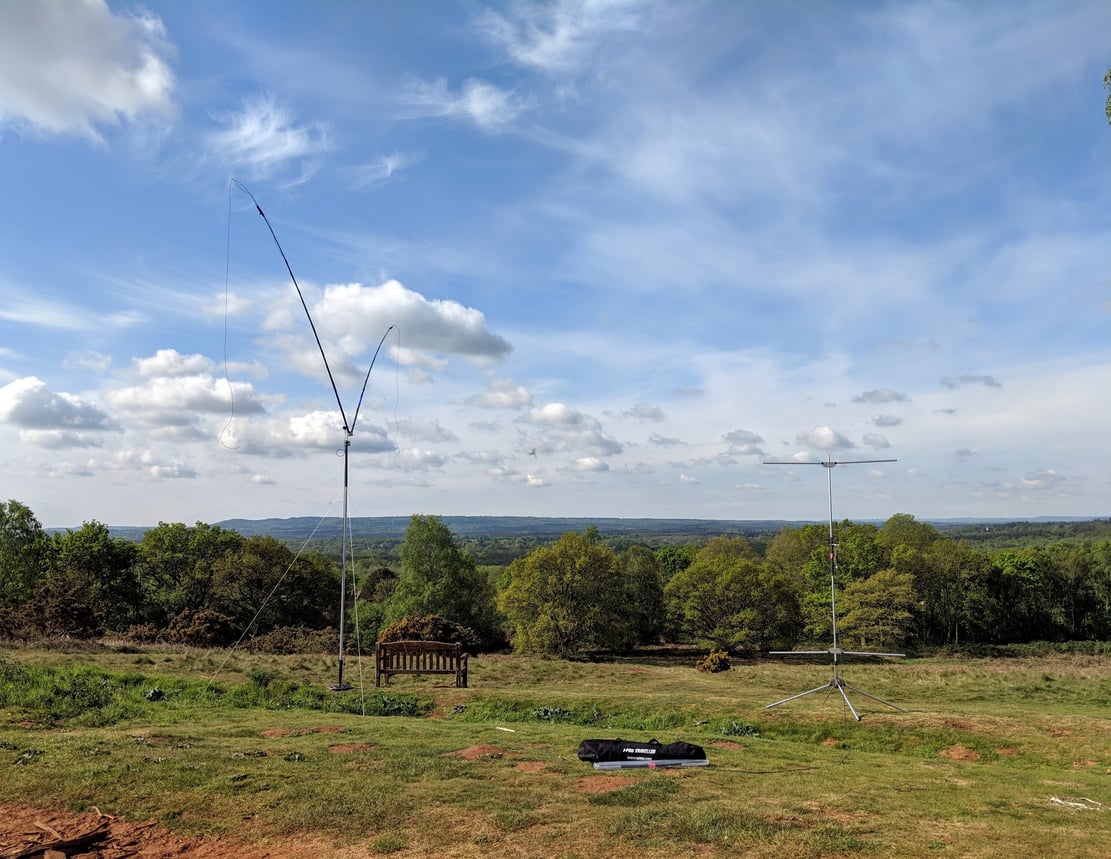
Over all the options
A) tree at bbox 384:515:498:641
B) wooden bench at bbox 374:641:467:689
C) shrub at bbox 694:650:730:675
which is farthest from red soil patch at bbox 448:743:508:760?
tree at bbox 384:515:498:641

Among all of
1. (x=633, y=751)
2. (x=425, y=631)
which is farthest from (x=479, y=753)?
(x=425, y=631)

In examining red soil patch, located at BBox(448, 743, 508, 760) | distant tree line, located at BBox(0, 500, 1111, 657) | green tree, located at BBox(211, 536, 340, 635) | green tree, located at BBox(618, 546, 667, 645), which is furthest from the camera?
green tree, located at BBox(618, 546, 667, 645)

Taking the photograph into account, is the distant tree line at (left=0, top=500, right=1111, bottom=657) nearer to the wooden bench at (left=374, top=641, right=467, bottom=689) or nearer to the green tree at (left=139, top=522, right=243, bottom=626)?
the green tree at (left=139, top=522, right=243, bottom=626)

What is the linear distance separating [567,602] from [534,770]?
120 ft

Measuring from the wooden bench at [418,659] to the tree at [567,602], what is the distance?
23.5 metres

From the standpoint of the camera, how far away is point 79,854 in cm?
743

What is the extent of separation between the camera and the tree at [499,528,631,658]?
4575 centimetres

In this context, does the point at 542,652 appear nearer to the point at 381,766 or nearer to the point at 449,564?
the point at 449,564

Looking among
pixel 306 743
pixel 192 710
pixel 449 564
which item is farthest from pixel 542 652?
pixel 306 743

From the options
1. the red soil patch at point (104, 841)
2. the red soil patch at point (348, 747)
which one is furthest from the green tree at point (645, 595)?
the red soil patch at point (104, 841)

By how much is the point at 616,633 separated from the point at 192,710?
34.5m

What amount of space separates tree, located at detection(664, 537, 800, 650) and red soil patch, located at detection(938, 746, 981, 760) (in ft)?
116

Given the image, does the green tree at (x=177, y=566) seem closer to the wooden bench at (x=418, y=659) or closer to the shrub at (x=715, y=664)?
the wooden bench at (x=418, y=659)

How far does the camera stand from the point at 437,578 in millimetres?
55656
